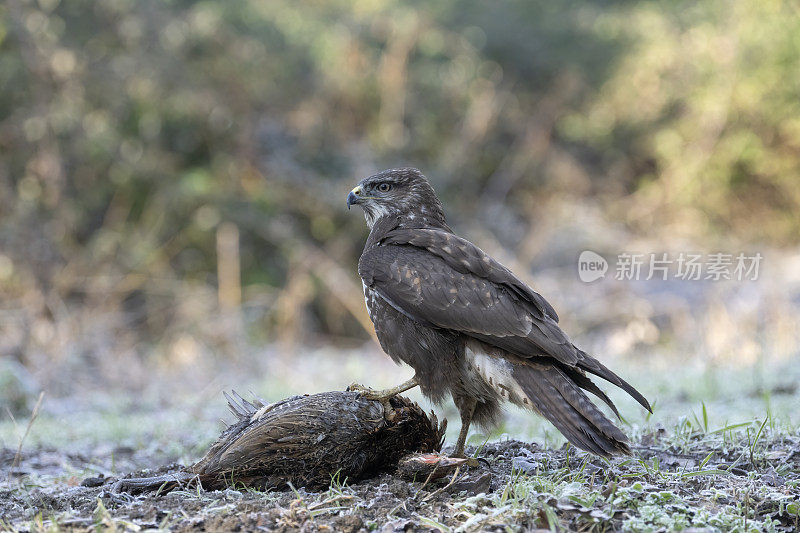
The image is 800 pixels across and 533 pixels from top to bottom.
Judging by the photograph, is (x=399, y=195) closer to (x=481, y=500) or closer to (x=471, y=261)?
(x=471, y=261)

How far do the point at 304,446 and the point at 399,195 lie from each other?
155 cm

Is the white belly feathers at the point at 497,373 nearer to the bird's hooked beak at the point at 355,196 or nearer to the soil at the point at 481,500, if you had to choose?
the soil at the point at 481,500

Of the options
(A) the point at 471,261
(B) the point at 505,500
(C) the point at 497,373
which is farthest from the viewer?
(A) the point at 471,261

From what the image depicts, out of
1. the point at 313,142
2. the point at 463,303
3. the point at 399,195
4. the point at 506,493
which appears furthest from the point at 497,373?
the point at 313,142

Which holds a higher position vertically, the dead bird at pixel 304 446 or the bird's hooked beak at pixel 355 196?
the bird's hooked beak at pixel 355 196

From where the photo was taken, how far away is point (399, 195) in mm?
4160

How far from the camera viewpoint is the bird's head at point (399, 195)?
4137mm

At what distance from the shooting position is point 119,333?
866cm

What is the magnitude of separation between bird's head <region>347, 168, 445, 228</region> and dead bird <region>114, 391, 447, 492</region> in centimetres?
119

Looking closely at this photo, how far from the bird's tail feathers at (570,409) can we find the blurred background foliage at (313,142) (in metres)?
5.34

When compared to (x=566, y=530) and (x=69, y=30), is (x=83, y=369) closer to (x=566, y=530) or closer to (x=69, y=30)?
(x=69, y=30)

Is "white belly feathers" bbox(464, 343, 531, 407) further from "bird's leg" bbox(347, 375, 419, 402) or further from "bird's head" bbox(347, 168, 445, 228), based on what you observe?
"bird's head" bbox(347, 168, 445, 228)

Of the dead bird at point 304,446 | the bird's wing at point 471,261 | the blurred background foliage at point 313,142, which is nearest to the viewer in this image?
the dead bird at point 304,446

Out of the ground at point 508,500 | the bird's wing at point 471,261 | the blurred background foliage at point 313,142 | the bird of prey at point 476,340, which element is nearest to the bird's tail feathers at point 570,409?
the bird of prey at point 476,340
